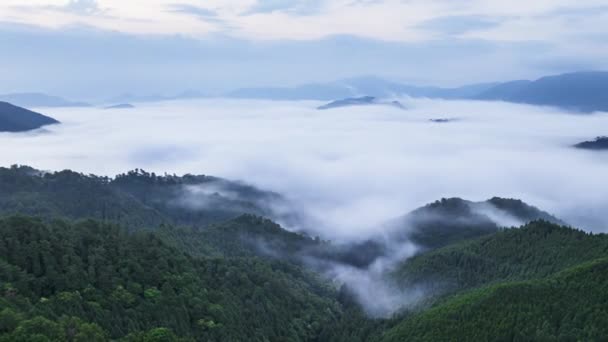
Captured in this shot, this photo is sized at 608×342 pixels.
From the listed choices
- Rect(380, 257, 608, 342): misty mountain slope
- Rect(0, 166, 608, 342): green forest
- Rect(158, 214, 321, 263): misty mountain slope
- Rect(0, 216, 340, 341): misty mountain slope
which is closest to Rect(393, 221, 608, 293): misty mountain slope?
Rect(0, 166, 608, 342): green forest

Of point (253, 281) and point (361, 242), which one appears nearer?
point (253, 281)

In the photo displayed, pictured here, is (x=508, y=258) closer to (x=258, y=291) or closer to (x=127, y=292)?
(x=258, y=291)

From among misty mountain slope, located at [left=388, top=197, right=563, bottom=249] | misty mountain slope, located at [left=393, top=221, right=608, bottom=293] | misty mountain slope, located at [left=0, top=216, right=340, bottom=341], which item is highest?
misty mountain slope, located at [left=0, top=216, right=340, bottom=341]

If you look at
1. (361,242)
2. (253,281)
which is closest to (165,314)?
(253,281)

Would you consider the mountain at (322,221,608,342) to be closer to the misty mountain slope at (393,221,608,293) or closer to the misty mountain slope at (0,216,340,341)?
the misty mountain slope at (393,221,608,293)

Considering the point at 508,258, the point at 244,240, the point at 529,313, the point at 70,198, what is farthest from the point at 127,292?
the point at 70,198

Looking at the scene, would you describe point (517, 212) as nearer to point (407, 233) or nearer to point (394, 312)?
point (407, 233)

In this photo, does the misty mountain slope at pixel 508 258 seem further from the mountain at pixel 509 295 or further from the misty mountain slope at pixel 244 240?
the misty mountain slope at pixel 244 240

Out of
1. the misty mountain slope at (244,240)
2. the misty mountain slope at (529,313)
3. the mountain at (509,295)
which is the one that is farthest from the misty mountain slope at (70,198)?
the misty mountain slope at (529,313)
